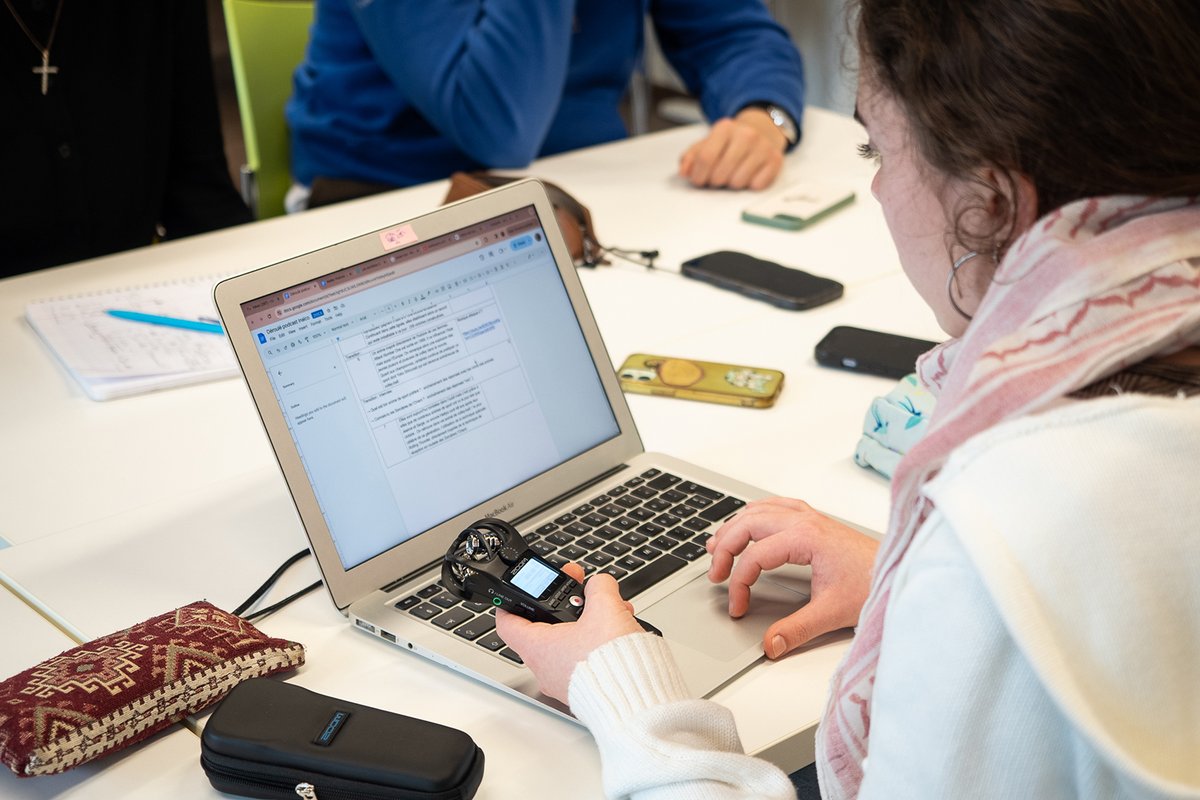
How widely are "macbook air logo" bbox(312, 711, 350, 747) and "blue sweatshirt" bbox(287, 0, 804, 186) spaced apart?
1355 millimetres

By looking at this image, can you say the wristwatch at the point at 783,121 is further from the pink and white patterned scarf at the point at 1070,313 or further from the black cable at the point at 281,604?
the pink and white patterned scarf at the point at 1070,313

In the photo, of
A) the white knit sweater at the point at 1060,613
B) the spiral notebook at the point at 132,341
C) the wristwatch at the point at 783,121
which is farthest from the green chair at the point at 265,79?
the white knit sweater at the point at 1060,613

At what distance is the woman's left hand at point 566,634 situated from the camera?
2.60ft

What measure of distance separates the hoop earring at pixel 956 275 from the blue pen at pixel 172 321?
3.24 feet

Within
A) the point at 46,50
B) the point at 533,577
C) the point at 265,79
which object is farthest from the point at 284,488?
the point at 265,79

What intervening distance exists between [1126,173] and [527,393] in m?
0.56

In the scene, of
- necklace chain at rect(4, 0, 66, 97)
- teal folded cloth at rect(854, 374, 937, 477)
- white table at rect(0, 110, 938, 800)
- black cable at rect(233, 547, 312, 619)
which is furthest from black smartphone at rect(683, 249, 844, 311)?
necklace chain at rect(4, 0, 66, 97)

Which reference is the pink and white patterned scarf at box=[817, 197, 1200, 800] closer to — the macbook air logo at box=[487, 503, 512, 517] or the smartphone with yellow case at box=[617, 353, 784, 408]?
the macbook air logo at box=[487, 503, 512, 517]

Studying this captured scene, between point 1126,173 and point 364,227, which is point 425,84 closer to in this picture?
point 364,227

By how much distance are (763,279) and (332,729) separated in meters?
0.94

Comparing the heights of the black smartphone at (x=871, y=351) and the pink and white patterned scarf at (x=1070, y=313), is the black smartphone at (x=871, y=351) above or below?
below

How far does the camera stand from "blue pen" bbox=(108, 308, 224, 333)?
4.81 ft

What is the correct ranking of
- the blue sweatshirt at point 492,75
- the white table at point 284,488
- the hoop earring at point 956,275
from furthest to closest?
the blue sweatshirt at point 492,75 → the white table at point 284,488 → the hoop earring at point 956,275

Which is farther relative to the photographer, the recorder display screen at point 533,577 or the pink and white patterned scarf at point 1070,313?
the recorder display screen at point 533,577
